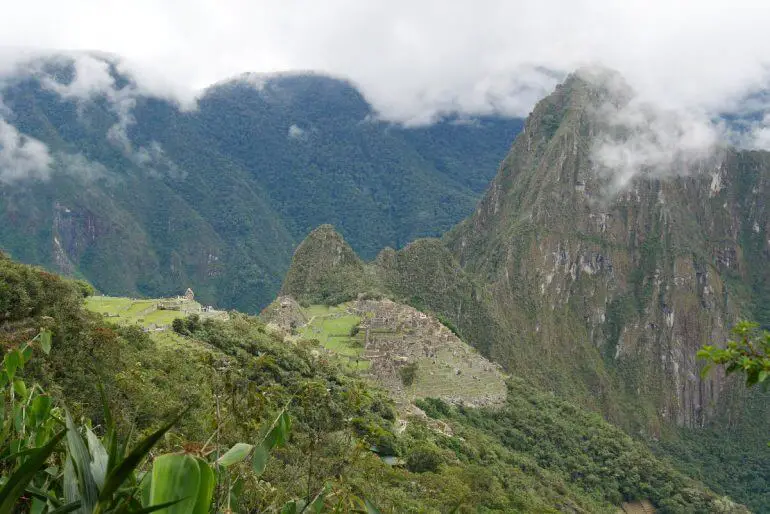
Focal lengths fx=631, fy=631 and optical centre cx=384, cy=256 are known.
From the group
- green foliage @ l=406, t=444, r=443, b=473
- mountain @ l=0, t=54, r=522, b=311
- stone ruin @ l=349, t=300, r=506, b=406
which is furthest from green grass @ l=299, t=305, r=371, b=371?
mountain @ l=0, t=54, r=522, b=311

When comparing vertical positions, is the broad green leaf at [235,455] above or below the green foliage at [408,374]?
above

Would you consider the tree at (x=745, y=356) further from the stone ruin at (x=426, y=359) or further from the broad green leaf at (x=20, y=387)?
the stone ruin at (x=426, y=359)

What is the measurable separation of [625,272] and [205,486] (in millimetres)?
114558

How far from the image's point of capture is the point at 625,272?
357 ft

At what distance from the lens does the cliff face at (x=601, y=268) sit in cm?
9719

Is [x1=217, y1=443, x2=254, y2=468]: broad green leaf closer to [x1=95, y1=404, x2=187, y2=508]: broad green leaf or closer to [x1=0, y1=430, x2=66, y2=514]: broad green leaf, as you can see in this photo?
[x1=95, y1=404, x2=187, y2=508]: broad green leaf

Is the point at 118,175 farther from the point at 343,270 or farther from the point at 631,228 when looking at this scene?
the point at 631,228

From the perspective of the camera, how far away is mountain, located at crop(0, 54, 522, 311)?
119062 mm

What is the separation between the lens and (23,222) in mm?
112688

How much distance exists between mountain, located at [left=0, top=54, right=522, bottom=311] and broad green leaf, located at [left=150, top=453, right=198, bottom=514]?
383 feet

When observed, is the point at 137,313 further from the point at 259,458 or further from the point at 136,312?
the point at 259,458

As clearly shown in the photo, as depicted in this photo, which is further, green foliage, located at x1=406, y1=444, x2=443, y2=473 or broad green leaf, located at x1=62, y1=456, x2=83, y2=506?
green foliage, located at x1=406, y1=444, x2=443, y2=473

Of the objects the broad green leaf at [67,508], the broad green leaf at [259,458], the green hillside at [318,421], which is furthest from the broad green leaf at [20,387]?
the broad green leaf at [67,508]

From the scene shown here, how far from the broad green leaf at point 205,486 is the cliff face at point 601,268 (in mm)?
88566
